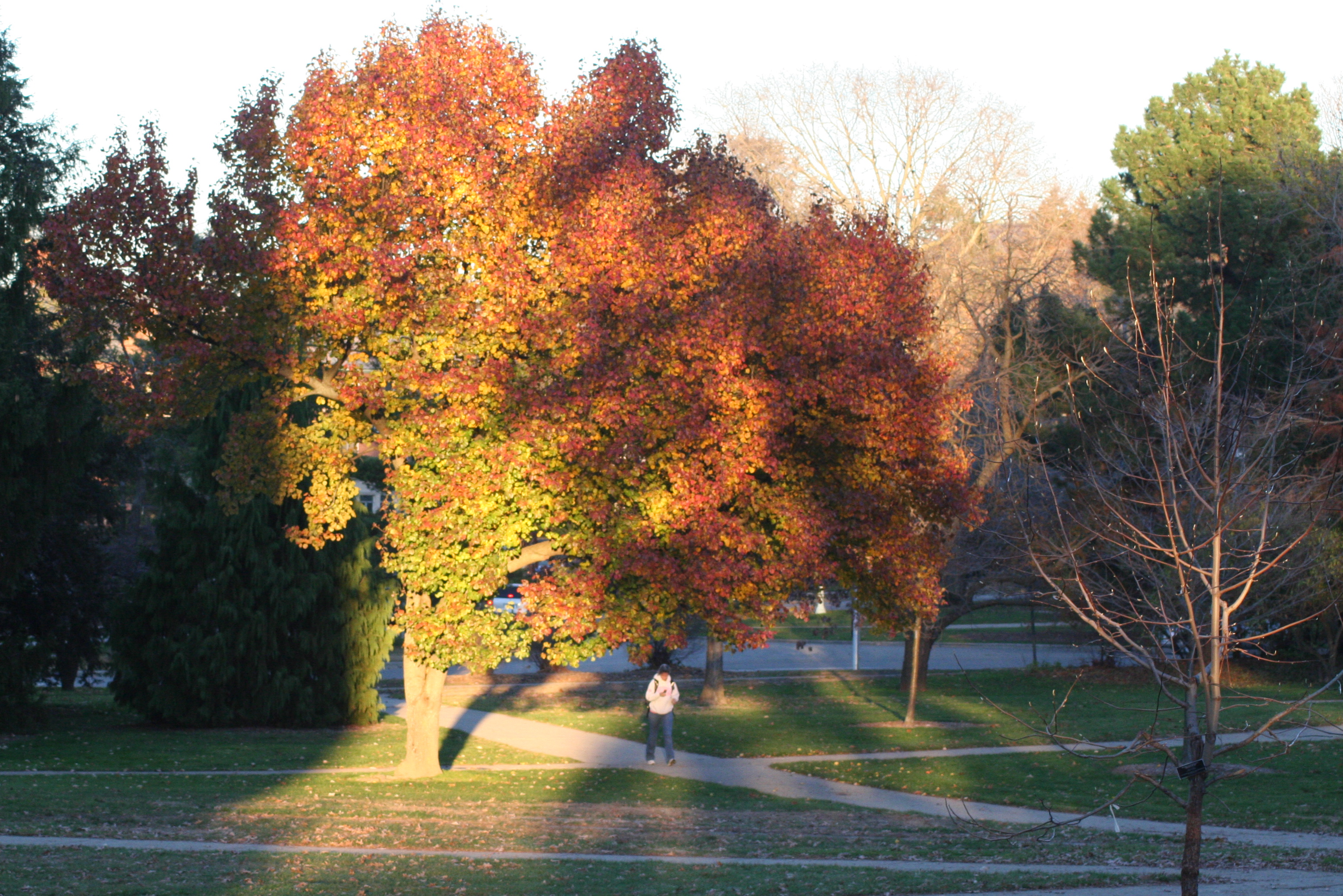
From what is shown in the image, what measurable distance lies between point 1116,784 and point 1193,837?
10094 mm

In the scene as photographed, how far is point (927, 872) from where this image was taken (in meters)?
10.1

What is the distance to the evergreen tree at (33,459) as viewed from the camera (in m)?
20.4

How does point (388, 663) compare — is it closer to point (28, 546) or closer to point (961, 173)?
point (28, 546)

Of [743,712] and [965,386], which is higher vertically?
[965,386]

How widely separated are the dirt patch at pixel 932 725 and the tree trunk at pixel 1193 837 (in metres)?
16.6

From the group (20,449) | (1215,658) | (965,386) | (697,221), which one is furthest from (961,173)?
(1215,658)

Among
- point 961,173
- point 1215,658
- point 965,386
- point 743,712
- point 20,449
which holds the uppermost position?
point 961,173

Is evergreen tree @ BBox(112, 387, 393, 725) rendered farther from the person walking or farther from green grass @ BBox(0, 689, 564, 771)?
the person walking

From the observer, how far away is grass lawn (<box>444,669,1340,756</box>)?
2095 centimetres

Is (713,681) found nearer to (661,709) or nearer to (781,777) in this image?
(661,709)

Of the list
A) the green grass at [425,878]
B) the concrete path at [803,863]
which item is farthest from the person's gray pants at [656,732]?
the green grass at [425,878]

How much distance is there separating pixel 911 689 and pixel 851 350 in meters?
11.1

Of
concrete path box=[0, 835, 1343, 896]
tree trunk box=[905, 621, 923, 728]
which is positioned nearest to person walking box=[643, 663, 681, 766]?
tree trunk box=[905, 621, 923, 728]

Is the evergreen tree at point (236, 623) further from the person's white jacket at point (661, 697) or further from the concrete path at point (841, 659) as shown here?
the concrete path at point (841, 659)
